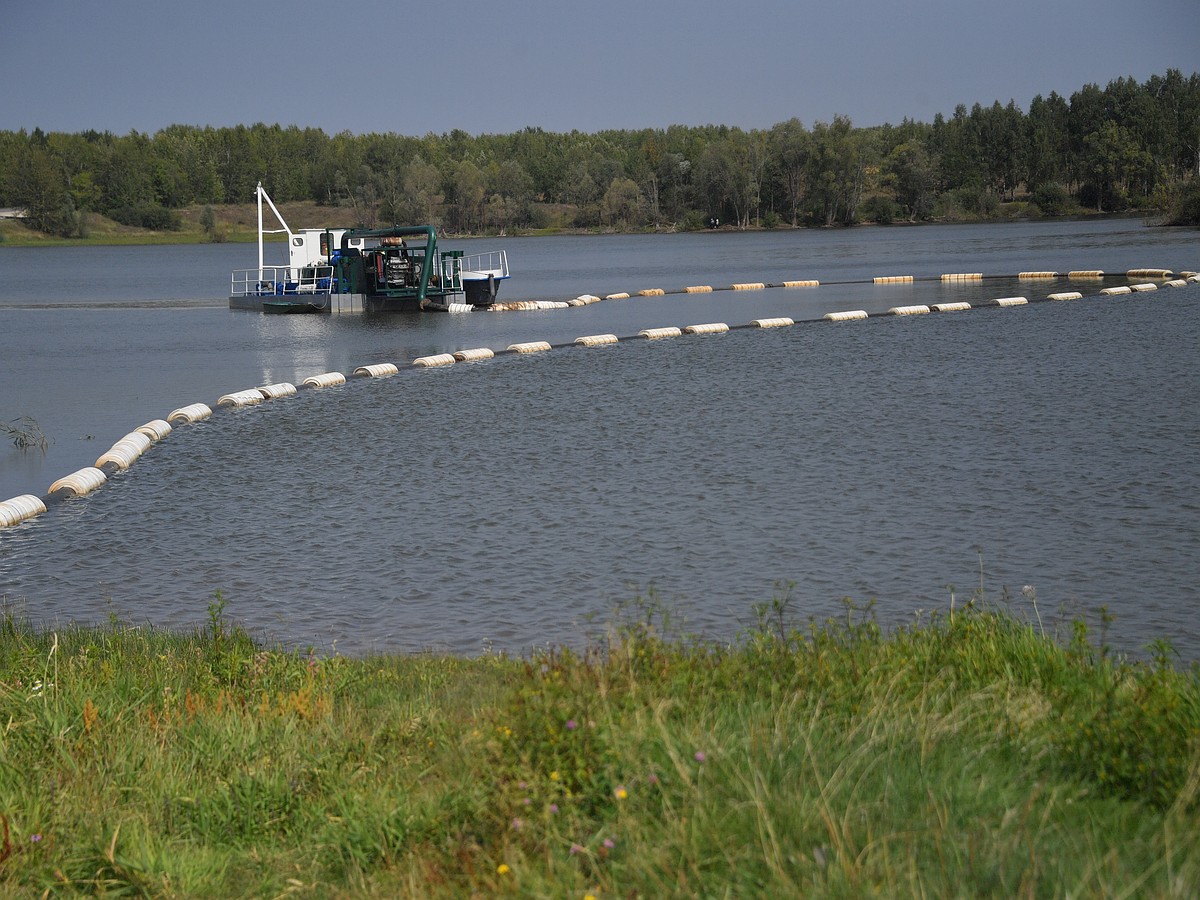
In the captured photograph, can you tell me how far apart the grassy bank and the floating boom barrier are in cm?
971

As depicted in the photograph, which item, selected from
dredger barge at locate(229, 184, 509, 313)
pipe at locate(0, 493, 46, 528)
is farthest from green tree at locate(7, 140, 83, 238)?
pipe at locate(0, 493, 46, 528)

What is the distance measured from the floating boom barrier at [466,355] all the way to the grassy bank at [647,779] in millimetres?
9712

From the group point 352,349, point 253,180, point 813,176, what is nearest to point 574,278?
point 352,349

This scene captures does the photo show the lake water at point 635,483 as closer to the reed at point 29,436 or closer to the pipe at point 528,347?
the reed at point 29,436

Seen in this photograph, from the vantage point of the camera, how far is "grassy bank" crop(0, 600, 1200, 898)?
4.02 metres

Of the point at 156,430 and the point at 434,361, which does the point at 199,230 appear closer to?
the point at 434,361

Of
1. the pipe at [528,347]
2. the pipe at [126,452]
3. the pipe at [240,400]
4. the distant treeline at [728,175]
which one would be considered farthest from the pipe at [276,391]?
the distant treeline at [728,175]

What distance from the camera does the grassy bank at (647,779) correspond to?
4020mm

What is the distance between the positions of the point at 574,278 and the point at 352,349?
136 ft

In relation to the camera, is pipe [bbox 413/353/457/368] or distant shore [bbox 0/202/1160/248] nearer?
pipe [bbox 413/353/457/368]

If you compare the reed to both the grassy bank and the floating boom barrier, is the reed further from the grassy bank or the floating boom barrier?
the grassy bank

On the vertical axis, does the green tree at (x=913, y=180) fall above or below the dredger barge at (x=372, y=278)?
above

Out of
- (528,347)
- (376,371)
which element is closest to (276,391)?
(376,371)

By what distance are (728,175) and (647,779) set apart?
540 ft
